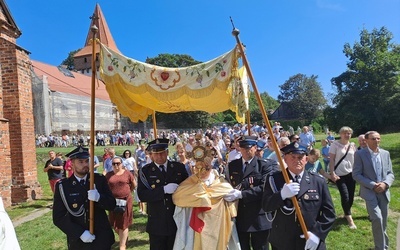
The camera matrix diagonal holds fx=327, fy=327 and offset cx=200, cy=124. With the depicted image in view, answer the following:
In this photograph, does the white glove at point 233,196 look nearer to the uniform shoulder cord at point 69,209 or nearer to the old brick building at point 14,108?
the uniform shoulder cord at point 69,209

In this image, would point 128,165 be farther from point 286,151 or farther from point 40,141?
point 40,141

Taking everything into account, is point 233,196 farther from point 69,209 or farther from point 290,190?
point 69,209

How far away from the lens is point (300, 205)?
3.62 meters

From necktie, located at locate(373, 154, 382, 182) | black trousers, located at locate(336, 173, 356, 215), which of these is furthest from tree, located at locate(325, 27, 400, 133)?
necktie, located at locate(373, 154, 382, 182)

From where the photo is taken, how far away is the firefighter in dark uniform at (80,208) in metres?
4.01

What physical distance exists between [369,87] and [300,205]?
3738 cm

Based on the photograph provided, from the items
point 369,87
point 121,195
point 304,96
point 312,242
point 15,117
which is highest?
point 304,96

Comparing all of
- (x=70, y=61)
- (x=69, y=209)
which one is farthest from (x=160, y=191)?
(x=70, y=61)

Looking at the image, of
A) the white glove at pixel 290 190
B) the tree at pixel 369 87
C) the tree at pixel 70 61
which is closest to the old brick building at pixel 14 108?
the white glove at pixel 290 190

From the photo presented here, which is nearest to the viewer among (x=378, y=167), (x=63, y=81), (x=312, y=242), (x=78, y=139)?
(x=312, y=242)

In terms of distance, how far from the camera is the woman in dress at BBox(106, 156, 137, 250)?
241 inches

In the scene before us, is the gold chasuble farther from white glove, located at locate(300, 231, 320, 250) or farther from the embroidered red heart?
the embroidered red heart

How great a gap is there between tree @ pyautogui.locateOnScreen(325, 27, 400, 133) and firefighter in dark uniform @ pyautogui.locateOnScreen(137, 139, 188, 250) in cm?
3512

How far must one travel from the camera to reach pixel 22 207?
33.6 ft
